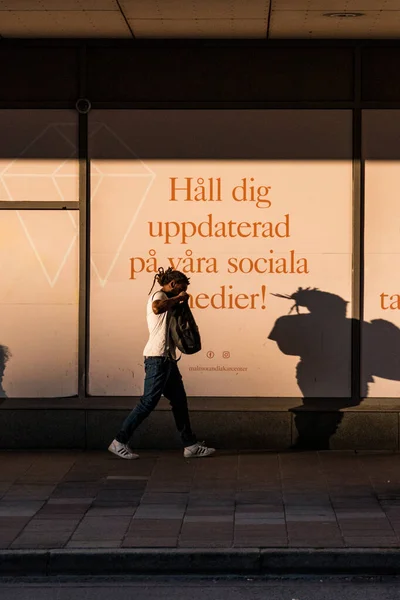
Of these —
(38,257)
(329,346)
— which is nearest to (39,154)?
(38,257)

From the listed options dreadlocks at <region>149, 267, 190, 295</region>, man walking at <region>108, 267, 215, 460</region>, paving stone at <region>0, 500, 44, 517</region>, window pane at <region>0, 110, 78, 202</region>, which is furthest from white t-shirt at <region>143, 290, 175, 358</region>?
paving stone at <region>0, 500, 44, 517</region>

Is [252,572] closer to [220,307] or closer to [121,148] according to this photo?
[220,307]

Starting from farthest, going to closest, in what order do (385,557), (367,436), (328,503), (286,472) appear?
(367,436) → (286,472) → (328,503) → (385,557)

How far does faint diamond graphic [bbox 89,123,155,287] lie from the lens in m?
10.8

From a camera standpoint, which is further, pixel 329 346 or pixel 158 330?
pixel 329 346

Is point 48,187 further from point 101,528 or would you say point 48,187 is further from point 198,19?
point 101,528

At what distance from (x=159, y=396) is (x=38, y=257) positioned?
1.90 m

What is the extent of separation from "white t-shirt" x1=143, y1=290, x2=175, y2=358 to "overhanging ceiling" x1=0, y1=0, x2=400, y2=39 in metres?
2.44

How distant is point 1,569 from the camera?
719cm

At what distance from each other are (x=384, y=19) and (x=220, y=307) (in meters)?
3.01

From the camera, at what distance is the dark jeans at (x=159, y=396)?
1001cm

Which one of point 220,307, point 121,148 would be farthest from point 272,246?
point 121,148

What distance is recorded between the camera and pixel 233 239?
10.8 metres

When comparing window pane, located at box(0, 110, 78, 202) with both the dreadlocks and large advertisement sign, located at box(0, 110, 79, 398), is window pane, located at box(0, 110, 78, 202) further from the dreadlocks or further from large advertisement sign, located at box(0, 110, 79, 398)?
the dreadlocks
